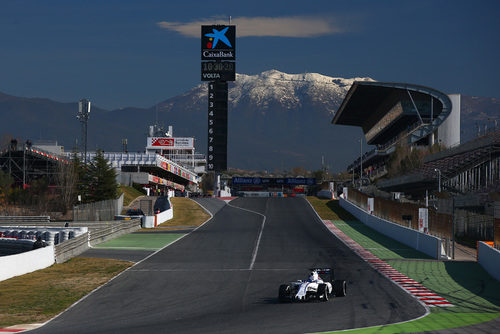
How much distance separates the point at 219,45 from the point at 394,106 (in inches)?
1810

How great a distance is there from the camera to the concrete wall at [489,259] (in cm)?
2872

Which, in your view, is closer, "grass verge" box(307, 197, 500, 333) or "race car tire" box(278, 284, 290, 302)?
"grass verge" box(307, 197, 500, 333)

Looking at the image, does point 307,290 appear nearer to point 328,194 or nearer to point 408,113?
point 328,194

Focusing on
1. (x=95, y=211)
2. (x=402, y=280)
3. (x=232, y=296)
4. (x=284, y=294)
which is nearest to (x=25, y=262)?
(x=232, y=296)

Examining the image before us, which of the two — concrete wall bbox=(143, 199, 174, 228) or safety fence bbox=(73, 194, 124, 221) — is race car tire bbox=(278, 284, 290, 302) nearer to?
concrete wall bbox=(143, 199, 174, 228)

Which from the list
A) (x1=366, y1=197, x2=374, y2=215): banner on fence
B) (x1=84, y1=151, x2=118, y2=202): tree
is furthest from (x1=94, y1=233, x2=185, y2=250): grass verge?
(x1=84, y1=151, x2=118, y2=202): tree

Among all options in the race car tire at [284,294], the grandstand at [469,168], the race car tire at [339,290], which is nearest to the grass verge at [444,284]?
the race car tire at [339,290]

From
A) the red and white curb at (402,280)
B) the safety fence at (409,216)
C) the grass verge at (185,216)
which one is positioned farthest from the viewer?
the grass verge at (185,216)

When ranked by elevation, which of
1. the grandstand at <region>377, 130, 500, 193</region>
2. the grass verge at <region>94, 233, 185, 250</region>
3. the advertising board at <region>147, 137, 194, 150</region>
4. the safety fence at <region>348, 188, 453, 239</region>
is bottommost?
the grass verge at <region>94, 233, 185, 250</region>

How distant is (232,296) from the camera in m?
23.2

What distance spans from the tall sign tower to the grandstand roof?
117 ft

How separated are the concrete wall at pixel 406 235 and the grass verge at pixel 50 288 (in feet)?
54.3

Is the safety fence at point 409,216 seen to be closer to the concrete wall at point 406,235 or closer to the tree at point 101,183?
the concrete wall at point 406,235

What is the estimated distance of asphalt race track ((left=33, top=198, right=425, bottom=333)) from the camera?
18.0m
